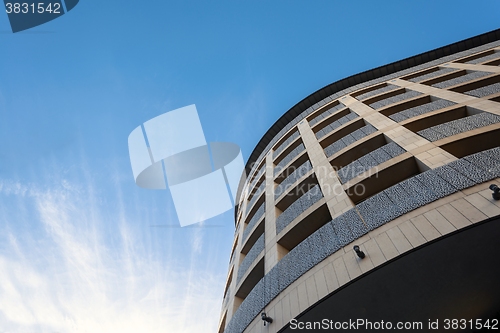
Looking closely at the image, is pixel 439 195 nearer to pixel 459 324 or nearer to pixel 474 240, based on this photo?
pixel 474 240

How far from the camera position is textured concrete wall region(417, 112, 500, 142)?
10117mm

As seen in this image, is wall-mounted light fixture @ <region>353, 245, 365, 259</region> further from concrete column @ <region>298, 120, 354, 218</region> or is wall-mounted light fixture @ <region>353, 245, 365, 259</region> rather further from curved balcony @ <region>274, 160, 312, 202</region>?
curved balcony @ <region>274, 160, 312, 202</region>

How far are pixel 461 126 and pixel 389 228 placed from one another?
614 cm

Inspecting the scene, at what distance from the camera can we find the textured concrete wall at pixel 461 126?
1012 centimetres

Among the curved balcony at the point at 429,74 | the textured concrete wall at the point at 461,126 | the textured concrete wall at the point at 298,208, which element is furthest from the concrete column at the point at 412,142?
the curved balcony at the point at 429,74

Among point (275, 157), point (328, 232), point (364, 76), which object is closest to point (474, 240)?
point (328, 232)

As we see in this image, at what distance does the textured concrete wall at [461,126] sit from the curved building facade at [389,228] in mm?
58

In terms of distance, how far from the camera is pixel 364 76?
2614 cm

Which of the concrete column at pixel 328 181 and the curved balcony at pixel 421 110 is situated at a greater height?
the curved balcony at pixel 421 110

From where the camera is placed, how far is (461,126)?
34.1 feet

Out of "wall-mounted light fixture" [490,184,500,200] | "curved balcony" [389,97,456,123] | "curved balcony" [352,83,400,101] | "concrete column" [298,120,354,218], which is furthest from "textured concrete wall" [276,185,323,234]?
"curved balcony" [352,83,400,101]

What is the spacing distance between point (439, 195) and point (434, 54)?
24.0 meters

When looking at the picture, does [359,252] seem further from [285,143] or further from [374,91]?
[374,91]

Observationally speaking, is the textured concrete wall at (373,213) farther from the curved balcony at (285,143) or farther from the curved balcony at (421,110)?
the curved balcony at (285,143)
